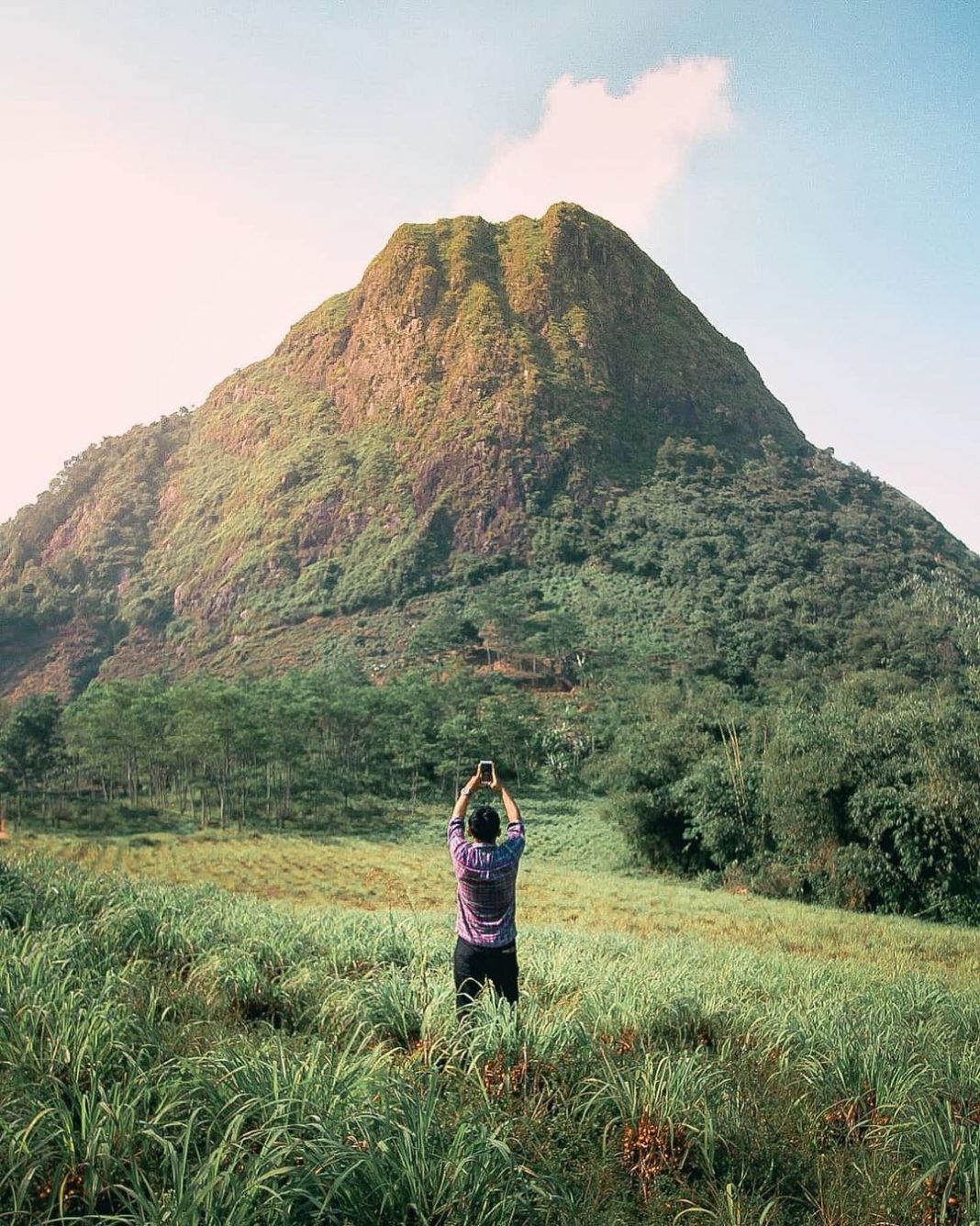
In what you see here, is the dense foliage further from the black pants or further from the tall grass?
the black pants

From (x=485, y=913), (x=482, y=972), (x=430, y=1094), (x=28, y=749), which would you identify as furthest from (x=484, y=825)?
(x=28, y=749)

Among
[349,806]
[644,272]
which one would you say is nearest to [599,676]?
[349,806]

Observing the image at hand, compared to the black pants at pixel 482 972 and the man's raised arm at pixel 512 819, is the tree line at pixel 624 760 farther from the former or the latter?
the black pants at pixel 482 972

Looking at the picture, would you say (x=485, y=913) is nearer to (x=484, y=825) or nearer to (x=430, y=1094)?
(x=484, y=825)

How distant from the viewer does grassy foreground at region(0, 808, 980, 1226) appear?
243 cm

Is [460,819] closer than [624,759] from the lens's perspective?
Yes

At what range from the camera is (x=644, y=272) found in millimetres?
126062

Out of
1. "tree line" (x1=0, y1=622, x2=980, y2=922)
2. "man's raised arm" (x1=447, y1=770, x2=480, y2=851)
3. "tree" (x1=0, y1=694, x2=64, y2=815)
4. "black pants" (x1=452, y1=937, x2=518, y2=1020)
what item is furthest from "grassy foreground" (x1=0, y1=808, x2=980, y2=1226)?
"tree" (x1=0, y1=694, x2=64, y2=815)

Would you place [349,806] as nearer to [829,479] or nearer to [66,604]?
[66,604]

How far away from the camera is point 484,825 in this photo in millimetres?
4484

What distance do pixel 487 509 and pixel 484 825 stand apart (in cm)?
9081

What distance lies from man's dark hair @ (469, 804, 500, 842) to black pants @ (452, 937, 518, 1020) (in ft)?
1.95

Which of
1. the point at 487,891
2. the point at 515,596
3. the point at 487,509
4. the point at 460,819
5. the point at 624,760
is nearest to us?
the point at 487,891

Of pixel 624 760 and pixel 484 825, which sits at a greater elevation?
pixel 484 825
